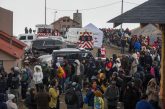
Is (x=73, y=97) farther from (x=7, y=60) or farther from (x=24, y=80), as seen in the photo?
(x=7, y=60)

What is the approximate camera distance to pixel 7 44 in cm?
3120

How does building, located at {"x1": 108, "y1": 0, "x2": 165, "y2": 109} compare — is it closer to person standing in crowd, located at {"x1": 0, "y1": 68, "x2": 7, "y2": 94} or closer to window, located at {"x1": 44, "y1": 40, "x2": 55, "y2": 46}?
person standing in crowd, located at {"x1": 0, "y1": 68, "x2": 7, "y2": 94}

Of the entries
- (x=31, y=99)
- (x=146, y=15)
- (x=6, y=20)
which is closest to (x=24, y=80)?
(x=31, y=99)

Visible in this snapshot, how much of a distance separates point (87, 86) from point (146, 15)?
837 centimetres

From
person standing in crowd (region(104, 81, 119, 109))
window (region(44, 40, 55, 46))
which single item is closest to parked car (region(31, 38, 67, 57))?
window (region(44, 40, 55, 46))

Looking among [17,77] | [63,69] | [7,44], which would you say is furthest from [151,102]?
[7,44]

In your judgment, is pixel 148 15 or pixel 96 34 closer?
pixel 148 15

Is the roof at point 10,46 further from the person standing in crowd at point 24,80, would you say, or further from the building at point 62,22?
the building at point 62,22

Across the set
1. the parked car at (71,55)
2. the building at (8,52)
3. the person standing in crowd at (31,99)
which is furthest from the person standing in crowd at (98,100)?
the building at (8,52)

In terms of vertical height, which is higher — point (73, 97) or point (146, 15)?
point (146, 15)

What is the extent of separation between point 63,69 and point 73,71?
627 mm

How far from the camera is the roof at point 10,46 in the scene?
29.7 meters

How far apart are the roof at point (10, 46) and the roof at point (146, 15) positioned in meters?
14.1

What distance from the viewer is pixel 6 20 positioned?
35.8m
